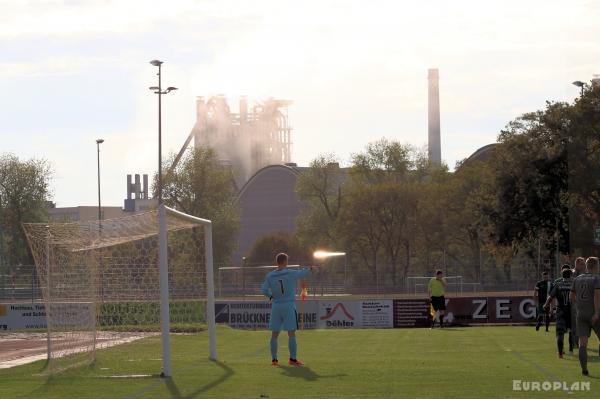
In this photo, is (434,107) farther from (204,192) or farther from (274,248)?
(204,192)

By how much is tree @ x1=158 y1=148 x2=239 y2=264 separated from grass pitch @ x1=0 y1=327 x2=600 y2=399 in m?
63.9

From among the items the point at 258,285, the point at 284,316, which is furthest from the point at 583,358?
the point at 258,285

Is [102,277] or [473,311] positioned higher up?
[102,277]

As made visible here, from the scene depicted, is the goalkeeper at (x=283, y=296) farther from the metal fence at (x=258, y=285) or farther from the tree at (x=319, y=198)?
the tree at (x=319, y=198)

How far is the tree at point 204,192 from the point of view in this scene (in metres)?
91.9

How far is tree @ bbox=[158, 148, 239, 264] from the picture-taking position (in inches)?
3620

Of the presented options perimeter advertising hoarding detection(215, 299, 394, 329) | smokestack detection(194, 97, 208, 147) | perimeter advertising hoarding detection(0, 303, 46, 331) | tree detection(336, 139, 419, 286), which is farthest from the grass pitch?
smokestack detection(194, 97, 208, 147)

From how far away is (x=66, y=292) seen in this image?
23.2m

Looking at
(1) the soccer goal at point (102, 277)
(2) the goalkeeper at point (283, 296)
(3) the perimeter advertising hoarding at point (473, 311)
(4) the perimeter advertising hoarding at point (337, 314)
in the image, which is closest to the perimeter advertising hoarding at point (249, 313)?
(4) the perimeter advertising hoarding at point (337, 314)

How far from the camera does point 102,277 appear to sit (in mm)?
26750

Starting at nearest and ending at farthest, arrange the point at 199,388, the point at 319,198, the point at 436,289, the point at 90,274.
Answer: the point at 199,388
the point at 90,274
the point at 436,289
the point at 319,198

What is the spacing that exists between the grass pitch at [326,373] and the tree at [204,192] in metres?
63.9

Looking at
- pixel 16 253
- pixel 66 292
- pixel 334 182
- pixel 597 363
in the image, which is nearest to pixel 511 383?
pixel 597 363

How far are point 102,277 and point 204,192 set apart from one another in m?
66.4
